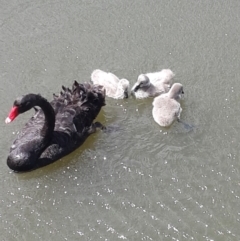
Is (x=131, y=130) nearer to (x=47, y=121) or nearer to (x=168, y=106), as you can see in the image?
(x=168, y=106)

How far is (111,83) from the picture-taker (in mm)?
6742

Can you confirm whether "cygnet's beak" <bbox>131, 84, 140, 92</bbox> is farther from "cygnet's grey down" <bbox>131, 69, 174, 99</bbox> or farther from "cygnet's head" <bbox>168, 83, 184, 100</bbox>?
"cygnet's head" <bbox>168, 83, 184, 100</bbox>

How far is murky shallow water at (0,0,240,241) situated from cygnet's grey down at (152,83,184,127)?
113 mm

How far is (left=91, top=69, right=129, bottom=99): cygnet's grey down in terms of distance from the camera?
6.60 meters

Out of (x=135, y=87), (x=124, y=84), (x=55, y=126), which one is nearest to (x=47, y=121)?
(x=55, y=126)

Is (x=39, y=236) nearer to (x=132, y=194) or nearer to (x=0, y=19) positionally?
(x=132, y=194)

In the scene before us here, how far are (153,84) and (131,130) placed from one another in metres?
0.79

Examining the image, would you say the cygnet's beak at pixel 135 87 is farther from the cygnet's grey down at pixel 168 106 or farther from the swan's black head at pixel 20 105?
the swan's black head at pixel 20 105

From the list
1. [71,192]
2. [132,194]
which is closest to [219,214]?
[132,194]

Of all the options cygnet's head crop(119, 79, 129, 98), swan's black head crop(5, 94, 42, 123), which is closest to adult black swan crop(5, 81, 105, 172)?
swan's black head crop(5, 94, 42, 123)

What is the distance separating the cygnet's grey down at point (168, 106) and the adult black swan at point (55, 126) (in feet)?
2.04

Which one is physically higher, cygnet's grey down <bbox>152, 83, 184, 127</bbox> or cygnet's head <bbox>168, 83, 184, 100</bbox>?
cygnet's head <bbox>168, 83, 184, 100</bbox>

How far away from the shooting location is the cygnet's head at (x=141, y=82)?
656 cm

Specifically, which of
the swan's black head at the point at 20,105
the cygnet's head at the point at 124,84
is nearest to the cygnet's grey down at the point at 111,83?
the cygnet's head at the point at 124,84
